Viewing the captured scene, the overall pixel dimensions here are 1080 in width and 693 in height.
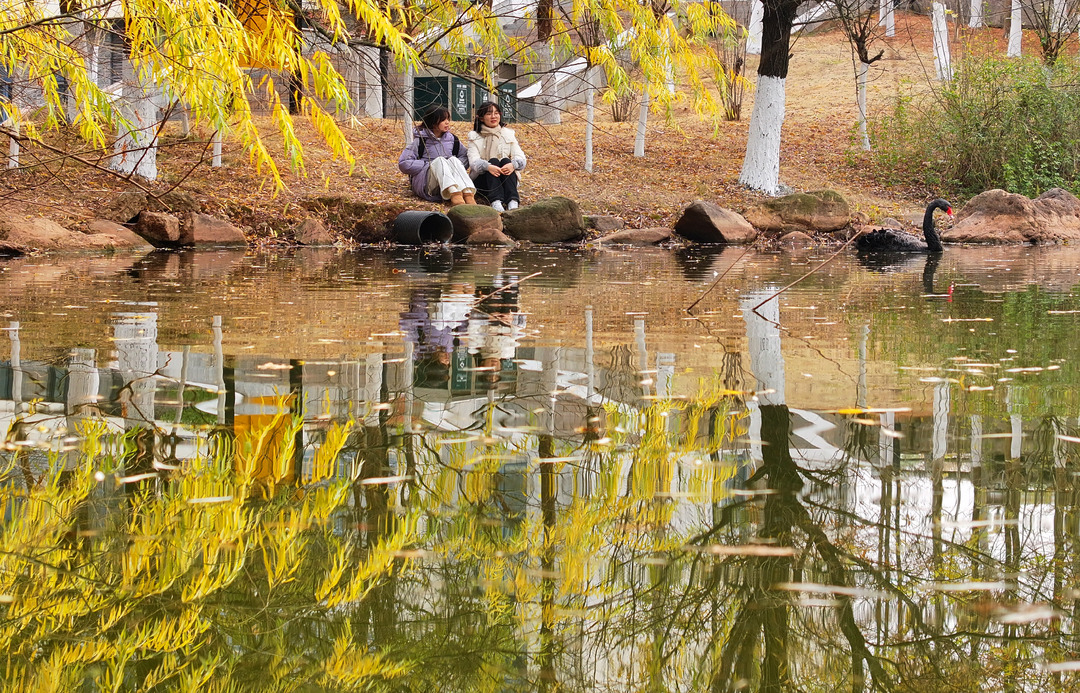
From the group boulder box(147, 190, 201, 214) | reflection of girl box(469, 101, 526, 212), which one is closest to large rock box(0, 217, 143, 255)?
boulder box(147, 190, 201, 214)

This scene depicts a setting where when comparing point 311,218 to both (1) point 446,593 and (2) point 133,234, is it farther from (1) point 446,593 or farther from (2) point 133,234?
(1) point 446,593

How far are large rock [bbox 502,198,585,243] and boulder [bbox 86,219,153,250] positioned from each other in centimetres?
485

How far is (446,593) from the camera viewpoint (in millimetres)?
2137

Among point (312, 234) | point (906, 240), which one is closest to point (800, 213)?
point (906, 240)

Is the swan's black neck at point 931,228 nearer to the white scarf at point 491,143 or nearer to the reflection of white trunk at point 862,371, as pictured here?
the white scarf at point 491,143

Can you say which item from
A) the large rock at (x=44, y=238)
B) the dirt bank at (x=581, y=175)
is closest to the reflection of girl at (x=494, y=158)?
the dirt bank at (x=581, y=175)

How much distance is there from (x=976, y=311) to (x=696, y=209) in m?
9.03

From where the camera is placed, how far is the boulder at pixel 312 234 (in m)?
15.1

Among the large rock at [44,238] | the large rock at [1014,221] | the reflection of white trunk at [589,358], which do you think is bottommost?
the reflection of white trunk at [589,358]

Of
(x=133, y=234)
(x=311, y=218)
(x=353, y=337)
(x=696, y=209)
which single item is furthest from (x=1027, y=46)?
(x=353, y=337)

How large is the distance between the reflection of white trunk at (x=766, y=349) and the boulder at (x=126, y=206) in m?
9.50

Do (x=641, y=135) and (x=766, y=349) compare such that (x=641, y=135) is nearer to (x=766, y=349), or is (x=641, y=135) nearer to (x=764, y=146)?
(x=764, y=146)

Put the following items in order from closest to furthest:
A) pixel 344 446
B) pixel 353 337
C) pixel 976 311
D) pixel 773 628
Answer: pixel 773 628
pixel 344 446
pixel 353 337
pixel 976 311

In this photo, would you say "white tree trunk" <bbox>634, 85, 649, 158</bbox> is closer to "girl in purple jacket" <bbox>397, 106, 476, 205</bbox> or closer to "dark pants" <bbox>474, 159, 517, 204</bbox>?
"dark pants" <bbox>474, 159, 517, 204</bbox>
